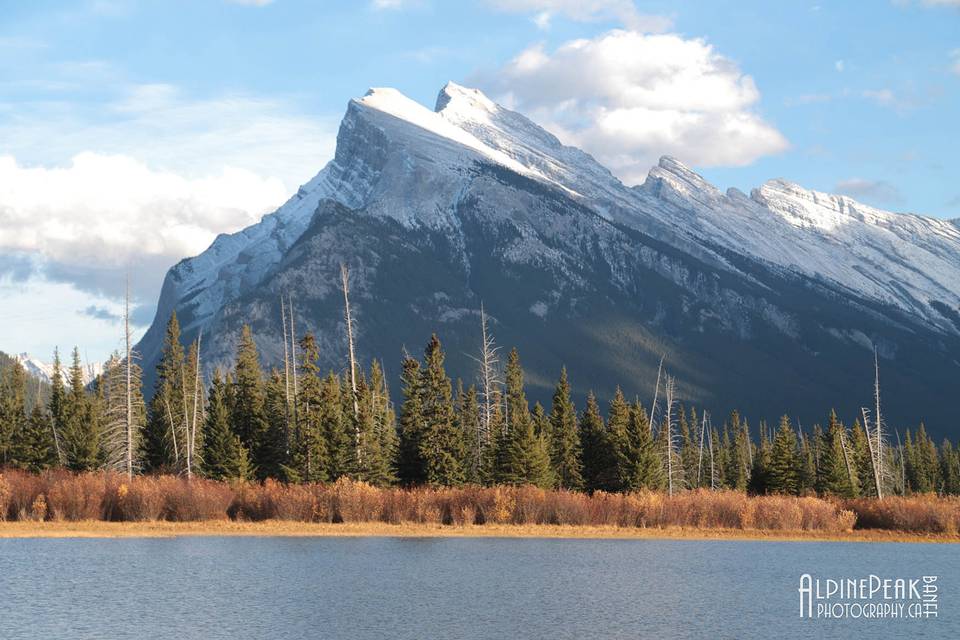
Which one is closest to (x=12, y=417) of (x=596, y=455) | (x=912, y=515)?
(x=596, y=455)

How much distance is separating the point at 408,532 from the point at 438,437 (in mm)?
17268

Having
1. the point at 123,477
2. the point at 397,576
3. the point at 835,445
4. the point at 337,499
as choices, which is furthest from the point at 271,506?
the point at 835,445

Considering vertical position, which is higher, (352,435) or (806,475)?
(352,435)

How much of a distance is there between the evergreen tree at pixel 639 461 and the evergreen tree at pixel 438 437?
14933mm

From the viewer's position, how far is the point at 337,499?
265 feet

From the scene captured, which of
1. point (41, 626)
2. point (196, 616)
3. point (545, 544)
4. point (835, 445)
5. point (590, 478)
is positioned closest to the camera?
point (41, 626)

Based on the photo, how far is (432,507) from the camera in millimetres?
82500

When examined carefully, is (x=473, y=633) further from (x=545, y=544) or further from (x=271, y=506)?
(x=271, y=506)

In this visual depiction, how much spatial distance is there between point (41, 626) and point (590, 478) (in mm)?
71361

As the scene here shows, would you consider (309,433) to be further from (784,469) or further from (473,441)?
(784,469)

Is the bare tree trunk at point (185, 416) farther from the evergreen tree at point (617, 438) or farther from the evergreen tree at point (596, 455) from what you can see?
the evergreen tree at point (617, 438)

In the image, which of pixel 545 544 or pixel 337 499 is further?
pixel 337 499

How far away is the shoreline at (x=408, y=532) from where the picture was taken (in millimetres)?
74062

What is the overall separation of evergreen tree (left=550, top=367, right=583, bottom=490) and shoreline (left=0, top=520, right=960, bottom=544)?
25.0 m
